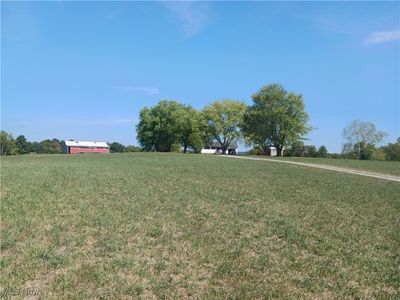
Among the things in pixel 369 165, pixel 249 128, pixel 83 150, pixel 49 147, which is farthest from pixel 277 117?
pixel 49 147

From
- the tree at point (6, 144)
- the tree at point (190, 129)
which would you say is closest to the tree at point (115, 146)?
the tree at point (6, 144)

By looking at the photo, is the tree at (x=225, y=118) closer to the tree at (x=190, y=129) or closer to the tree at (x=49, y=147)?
the tree at (x=190, y=129)

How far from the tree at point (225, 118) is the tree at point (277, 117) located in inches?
507

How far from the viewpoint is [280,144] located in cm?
7338

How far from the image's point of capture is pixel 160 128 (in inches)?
3597

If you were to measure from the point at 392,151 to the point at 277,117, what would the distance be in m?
37.5

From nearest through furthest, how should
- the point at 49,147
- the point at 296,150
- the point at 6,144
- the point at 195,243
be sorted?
1. the point at 195,243
2. the point at 296,150
3. the point at 6,144
4. the point at 49,147

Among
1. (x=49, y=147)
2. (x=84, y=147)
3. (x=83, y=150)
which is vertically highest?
(x=84, y=147)

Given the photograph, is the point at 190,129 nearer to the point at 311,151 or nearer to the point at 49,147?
the point at 311,151

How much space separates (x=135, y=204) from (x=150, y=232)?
10.0 ft

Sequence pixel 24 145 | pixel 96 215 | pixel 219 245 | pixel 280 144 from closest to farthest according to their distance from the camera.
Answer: pixel 219 245
pixel 96 215
pixel 280 144
pixel 24 145

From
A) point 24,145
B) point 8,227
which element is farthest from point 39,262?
point 24,145

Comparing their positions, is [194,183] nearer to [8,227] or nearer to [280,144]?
[8,227]

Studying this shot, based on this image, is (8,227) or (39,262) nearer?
(39,262)
